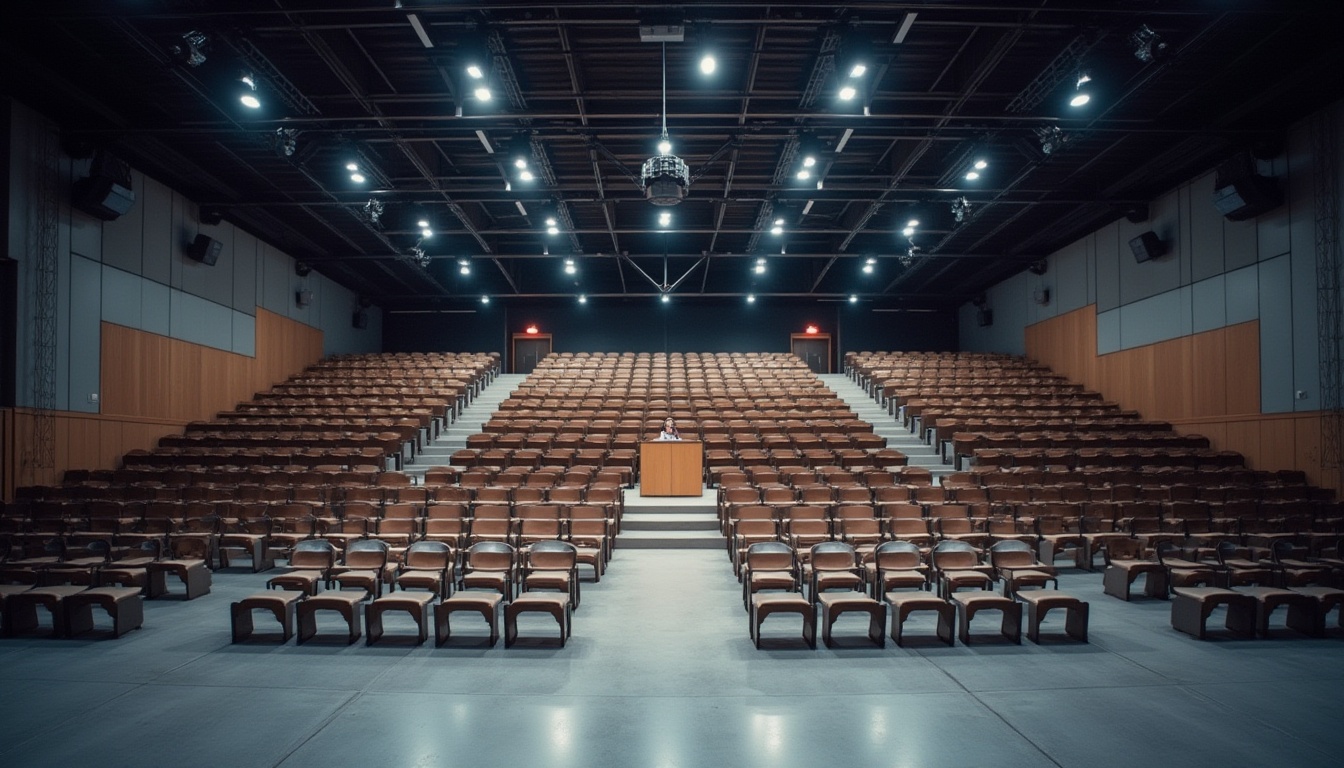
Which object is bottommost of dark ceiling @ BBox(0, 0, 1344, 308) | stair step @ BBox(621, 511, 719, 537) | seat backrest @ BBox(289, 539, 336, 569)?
stair step @ BBox(621, 511, 719, 537)

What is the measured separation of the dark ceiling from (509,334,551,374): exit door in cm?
785

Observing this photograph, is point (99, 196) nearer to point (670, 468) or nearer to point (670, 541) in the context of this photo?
point (670, 468)

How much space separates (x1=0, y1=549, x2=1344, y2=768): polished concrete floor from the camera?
4051 mm

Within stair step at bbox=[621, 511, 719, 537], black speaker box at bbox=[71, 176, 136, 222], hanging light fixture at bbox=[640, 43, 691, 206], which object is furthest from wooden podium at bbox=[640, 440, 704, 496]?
black speaker box at bbox=[71, 176, 136, 222]

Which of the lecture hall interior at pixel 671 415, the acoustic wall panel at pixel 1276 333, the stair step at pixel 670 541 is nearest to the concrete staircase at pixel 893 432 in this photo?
the lecture hall interior at pixel 671 415

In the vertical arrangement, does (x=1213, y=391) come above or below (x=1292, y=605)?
above

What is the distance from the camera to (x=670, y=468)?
11227mm

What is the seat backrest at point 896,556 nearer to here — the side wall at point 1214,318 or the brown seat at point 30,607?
the brown seat at point 30,607

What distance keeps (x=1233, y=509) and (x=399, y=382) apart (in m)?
14.7

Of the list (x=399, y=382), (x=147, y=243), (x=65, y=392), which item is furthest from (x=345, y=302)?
(x=65, y=392)

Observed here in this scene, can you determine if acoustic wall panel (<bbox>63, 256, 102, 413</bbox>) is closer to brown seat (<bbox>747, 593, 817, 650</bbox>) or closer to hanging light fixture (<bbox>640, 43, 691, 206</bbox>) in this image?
hanging light fixture (<bbox>640, 43, 691, 206</bbox>)

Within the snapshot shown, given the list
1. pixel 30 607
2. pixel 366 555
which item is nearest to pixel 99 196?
pixel 30 607

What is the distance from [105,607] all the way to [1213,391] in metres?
15.2

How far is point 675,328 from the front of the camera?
23828 millimetres
